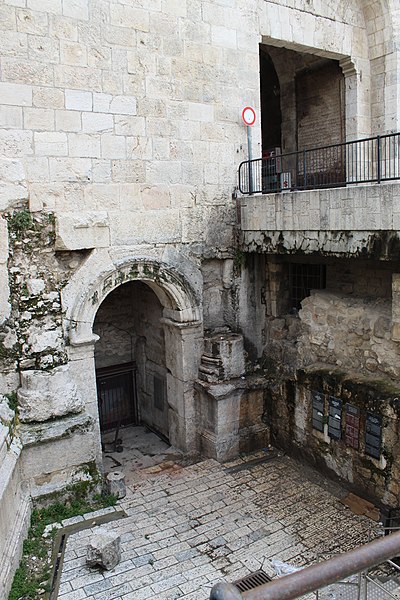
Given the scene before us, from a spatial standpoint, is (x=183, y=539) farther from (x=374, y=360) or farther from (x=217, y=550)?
(x=374, y=360)

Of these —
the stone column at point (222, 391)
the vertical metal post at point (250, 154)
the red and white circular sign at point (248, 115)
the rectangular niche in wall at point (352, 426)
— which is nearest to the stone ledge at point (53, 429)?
the stone column at point (222, 391)

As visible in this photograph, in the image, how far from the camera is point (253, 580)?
6.05 m

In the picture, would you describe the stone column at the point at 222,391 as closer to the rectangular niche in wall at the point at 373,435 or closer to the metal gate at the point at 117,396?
the rectangular niche in wall at the point at 373,435

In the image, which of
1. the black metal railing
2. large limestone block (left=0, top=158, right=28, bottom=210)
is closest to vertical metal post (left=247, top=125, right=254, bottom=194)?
the black metal railing

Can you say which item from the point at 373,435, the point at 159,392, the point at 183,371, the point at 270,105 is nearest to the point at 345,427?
the point at 373,435

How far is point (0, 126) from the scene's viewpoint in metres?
6.89

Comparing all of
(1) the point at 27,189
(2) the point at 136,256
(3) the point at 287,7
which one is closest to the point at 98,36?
(1) the point at 27,189

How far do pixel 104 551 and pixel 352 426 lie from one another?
372 cm

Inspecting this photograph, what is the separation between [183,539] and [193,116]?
20.6 feet

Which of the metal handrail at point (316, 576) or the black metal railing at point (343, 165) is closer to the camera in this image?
the metal handrail at point (316, 576)

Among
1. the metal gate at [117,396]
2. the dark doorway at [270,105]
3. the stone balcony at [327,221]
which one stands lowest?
the metal gate at [117,396]

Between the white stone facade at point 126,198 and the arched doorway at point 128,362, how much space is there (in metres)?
1.19

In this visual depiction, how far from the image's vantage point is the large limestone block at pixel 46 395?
23.9ft

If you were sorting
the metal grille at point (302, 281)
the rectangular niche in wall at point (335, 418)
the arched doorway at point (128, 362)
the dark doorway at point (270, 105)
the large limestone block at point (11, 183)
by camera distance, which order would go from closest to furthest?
the large limestone block at point (11, 183), the rectangular niche in wall at point (335, 418), the metal grille at point (302, 281), the arched doorway at point (128, 362), the dark doorway at point (270, 105)
